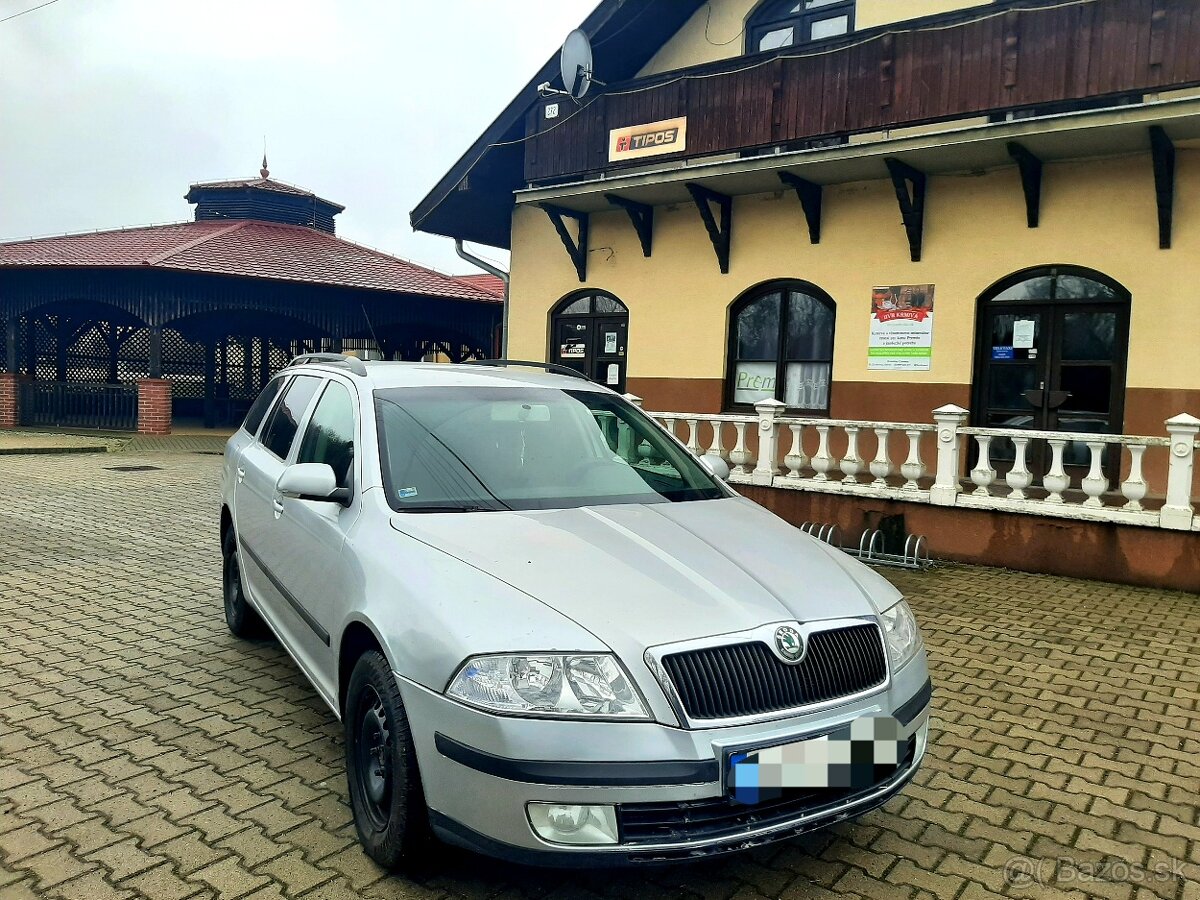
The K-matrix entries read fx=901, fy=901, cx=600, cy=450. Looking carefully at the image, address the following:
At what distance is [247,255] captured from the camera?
21344mm

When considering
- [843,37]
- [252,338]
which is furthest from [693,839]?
[252,338]

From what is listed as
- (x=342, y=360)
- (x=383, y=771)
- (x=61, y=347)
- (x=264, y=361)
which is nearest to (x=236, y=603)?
(x=342, y=360)

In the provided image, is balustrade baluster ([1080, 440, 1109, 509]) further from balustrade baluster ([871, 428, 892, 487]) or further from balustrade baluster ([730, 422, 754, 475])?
balustrade baluster ([730, 422, 754, 475])

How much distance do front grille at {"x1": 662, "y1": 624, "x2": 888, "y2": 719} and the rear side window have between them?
350cm

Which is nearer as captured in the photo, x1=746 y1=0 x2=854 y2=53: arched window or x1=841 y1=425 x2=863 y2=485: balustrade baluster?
x1=841 y1=425 x2=863 y2=485: balustrade baluster

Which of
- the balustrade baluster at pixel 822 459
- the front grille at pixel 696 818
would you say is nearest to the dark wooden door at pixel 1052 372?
the balustrade baluster at pixel 822 459

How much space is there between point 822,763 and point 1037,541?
6097 mm

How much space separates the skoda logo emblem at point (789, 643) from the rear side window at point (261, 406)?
354 cm

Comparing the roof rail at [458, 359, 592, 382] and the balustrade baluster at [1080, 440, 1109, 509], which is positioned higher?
the roof rail at [458, 359, 592, 382]

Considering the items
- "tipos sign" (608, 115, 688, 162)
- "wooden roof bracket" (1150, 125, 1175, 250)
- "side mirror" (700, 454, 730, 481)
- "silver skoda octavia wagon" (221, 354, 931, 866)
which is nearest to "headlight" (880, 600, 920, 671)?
"silver skoda octavia wagon" (221, 354, 931, 866)

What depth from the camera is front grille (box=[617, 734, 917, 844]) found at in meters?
2.38

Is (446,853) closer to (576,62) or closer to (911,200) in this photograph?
(911,200)

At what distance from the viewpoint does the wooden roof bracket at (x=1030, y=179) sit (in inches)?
348

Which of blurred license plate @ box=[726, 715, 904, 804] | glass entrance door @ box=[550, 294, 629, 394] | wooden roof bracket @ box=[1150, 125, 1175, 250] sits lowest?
blurred license plate @ box=[726, 715, 904, 804]
